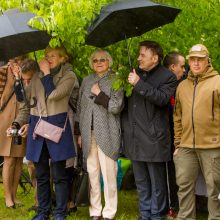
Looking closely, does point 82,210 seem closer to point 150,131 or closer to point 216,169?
point 150,131

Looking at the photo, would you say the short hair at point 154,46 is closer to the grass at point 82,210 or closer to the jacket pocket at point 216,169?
the jacket pocket at point 216,169

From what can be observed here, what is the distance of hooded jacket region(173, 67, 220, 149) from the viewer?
5844mm

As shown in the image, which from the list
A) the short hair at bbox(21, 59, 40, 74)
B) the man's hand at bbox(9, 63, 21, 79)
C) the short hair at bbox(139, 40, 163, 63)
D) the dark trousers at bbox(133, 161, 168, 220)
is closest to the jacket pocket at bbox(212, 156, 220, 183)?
the dark trousers at bbox(133, 161, 168, 220)

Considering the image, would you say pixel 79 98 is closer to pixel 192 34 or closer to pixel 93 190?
pixel 93 190

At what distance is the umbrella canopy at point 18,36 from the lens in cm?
586

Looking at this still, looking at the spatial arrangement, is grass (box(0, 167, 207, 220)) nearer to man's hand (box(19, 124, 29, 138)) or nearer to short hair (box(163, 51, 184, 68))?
man's hand (box(19, 124, 29, 138))

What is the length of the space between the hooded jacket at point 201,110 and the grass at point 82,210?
141 cm

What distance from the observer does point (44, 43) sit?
6520mm

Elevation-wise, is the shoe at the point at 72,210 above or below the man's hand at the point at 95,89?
below

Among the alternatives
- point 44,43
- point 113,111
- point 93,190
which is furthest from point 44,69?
point 93,190

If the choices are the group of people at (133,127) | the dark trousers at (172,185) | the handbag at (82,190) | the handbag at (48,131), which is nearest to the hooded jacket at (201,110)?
the group of people at (133,127)

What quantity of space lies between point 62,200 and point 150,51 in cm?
197

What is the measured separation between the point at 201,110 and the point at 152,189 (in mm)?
1127

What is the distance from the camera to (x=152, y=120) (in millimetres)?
6270
